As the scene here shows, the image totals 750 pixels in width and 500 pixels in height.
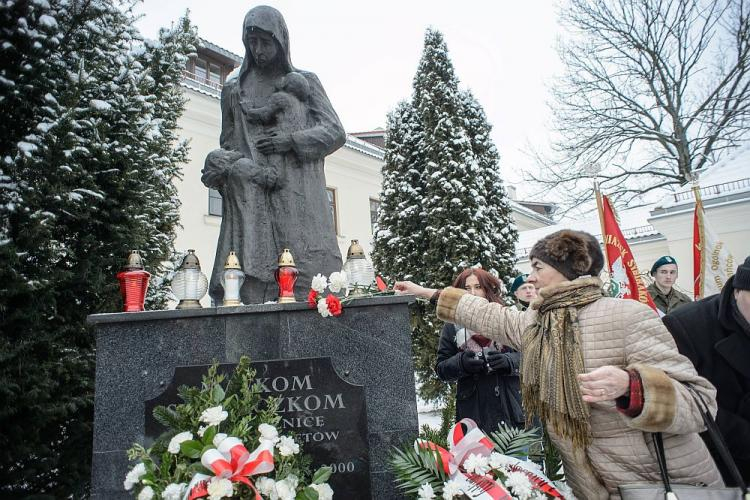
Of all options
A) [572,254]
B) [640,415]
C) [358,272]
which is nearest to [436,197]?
[358,272]

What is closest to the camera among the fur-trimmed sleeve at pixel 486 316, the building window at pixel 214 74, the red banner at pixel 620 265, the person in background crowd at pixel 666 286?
the fur-trimmed sleeve at pixel 486 316

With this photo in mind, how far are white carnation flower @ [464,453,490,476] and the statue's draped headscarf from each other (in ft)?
9.17

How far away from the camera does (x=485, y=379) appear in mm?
3281

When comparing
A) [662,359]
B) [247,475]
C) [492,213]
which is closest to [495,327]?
[662,359]

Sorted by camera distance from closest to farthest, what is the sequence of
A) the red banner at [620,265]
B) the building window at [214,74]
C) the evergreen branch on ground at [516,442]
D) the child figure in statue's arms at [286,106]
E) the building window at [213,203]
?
the evergreen branch on ground at [516,442] → the child figure in statue's arms at [286,106] → the red banner at [620,265] → the building window at [213,203] → the building window at [214,74]

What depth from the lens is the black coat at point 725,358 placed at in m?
2.05

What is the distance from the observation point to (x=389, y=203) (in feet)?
45.4

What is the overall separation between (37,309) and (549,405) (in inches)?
167

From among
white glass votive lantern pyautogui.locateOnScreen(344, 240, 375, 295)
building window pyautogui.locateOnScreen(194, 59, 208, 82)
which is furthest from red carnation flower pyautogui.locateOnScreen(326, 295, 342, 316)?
building window pyautogui.locateOnScreen(194, 59, 208, 82)

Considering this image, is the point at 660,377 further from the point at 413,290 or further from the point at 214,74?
the point at 214,74

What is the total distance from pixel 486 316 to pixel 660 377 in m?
0.84

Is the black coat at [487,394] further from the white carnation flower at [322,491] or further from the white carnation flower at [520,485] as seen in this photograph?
the white carnation flower at [322,491]

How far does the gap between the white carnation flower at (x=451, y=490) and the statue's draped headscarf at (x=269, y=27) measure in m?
2.86

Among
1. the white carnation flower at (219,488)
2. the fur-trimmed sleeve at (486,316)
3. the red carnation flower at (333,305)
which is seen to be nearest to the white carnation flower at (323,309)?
the red carnation flower at (333,305)
